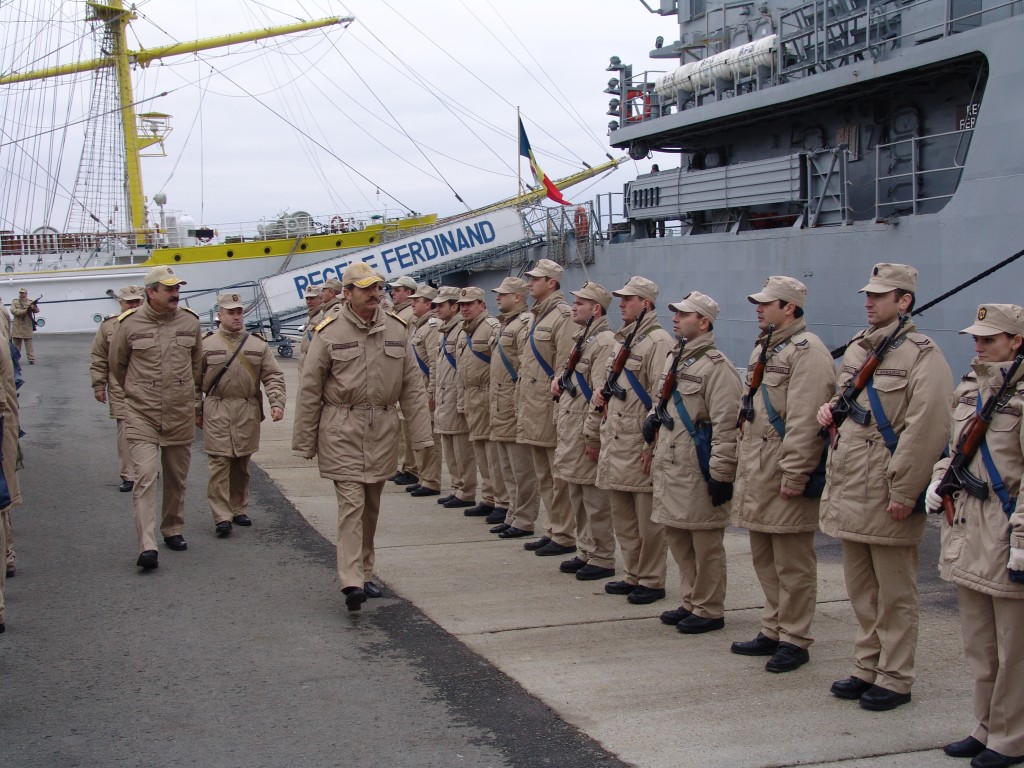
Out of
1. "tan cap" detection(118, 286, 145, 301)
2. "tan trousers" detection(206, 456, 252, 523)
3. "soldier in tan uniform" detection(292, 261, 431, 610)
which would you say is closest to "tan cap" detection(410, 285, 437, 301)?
"tan cap" detection(118, 286, 145, 301)

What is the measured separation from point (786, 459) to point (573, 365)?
2.40m

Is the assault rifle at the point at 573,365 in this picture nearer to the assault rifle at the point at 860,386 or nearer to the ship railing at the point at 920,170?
the assault rifle at the point at 860,386

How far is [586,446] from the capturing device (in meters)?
6.91

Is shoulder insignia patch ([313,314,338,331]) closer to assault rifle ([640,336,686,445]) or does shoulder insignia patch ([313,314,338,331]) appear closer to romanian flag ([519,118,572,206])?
assault rifle ([640,336,686,445])

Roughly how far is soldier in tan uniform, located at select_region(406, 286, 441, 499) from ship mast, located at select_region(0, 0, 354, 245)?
2570 centimetres

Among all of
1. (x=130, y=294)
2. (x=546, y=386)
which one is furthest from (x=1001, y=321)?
(x=130, y=294)

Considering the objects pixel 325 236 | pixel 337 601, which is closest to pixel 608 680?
pixel 337 601

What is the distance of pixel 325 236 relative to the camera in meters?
30.7

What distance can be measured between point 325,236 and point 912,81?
2061 cm

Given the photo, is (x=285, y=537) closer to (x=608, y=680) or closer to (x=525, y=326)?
(x=525, y=326)

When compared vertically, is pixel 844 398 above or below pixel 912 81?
below

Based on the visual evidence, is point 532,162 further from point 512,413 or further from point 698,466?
point 698,466

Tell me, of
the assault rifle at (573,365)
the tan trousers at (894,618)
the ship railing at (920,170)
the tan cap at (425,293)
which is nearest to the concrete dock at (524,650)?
the tan trousers at (894,618)

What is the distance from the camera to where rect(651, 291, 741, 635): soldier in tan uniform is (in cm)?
555
